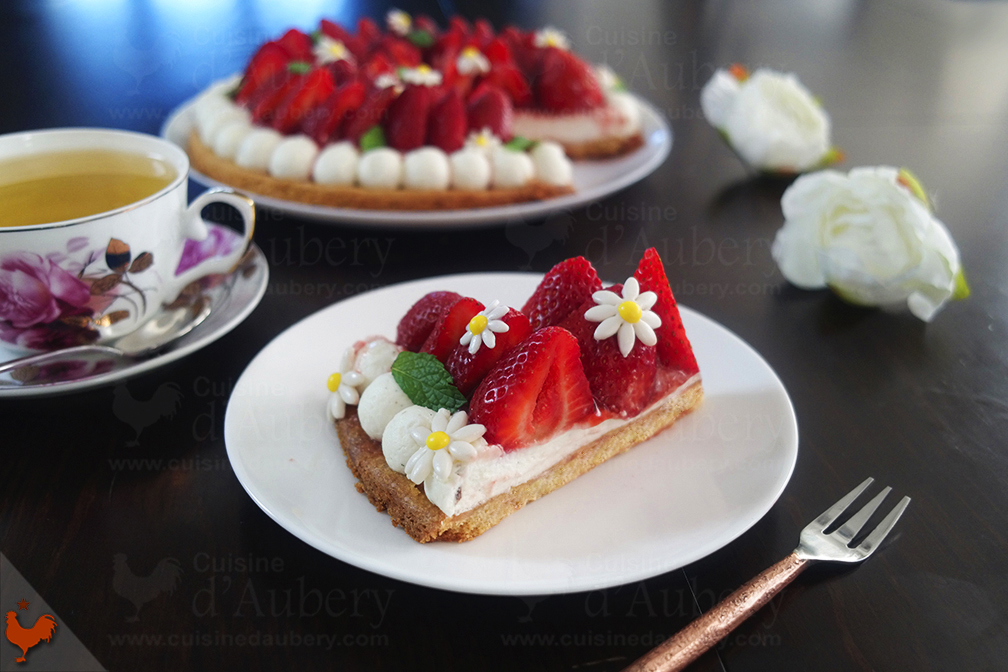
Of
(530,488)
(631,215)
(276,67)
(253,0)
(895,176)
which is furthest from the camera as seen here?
(253,0)

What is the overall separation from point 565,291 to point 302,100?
1422mm

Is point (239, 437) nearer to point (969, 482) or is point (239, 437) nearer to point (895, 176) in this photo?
point (969, 482)

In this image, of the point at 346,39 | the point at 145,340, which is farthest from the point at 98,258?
the point at 346,39

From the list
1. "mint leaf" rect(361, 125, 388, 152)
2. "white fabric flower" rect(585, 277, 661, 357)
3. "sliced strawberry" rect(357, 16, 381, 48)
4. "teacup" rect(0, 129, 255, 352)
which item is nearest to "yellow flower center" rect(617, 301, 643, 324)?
"white fabric flower" rect(585, 277, 661, 357)

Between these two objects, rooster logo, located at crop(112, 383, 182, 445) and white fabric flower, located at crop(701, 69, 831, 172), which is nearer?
rooster logo, located at crop(112, 383, 182, 445)

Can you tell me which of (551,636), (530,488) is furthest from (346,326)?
(551,636)

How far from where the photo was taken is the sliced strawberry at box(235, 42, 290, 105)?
2576 mm

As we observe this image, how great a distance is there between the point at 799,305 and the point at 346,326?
992mm

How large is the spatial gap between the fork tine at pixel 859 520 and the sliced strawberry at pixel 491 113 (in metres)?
1.56

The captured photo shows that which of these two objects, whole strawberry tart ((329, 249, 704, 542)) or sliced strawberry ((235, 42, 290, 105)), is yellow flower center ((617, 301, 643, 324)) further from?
sliced strawberry ((235, 42, 290, 105))

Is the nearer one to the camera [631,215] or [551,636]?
[551,636]

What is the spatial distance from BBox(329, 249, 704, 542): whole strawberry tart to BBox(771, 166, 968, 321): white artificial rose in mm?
556

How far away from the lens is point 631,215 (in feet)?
7.08

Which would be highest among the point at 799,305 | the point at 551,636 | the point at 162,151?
the point at 162,151
